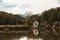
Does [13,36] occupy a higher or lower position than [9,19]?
lower

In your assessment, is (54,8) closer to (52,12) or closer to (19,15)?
(52,12)

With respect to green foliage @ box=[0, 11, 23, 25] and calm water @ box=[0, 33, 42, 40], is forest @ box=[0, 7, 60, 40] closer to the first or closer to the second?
green foliage @ box=[0, 11, 23, 25]

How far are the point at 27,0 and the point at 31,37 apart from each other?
1247 millimetres

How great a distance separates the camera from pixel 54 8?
208 inches

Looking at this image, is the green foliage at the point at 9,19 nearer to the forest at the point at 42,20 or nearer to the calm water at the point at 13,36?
the forest at the point at 42,20

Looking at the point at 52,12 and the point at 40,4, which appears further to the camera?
the point at 40,4

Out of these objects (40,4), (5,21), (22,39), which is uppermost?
(40,4)

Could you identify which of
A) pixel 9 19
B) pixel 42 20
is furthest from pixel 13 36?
pixel 42 20

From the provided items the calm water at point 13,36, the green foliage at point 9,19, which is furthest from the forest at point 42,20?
the calm water at point 13,36

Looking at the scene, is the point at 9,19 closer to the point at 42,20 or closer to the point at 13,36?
the point at 13,36

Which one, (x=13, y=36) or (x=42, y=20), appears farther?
(x=42, y=20)

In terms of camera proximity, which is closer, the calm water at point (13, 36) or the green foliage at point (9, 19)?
the calm water at point (13, 36)

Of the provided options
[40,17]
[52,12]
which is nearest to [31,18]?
[40,17]

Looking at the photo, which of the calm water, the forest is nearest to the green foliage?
the forest
